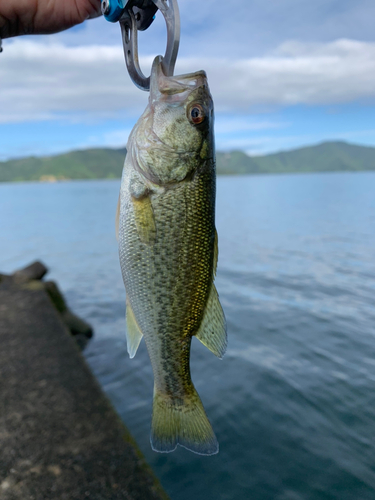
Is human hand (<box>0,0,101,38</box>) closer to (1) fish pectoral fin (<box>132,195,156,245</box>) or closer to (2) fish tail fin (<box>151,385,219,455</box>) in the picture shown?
(1) fish pectoral fin (<box>132,195,156,245</box>)

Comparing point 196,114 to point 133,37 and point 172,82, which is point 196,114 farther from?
point 133,37

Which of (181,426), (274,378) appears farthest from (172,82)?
(274,378)

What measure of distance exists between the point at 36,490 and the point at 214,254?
12.3ft

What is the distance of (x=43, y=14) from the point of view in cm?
312

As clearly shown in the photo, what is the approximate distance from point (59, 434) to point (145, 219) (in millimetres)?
4250

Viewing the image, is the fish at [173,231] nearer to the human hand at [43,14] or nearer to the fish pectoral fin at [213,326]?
the fish pectoral fin at [213,326]

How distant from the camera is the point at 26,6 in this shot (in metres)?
3.06

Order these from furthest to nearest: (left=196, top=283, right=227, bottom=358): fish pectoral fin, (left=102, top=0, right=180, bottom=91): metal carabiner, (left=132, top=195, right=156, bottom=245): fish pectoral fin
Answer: (left=196, top=283, right=227, bottom=358): fish pectoral fin, (left=132, top=195, right=156, bottom=245): fish pectoral fin, (left=102, top=0, right=180, bottom=91): metal carabiner

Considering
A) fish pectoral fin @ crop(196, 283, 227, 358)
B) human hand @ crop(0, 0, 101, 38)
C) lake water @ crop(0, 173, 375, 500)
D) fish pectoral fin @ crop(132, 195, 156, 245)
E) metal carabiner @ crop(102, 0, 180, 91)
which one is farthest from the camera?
lake water @ crop(0, 173, 375, 500)

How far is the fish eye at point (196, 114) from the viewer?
255cm

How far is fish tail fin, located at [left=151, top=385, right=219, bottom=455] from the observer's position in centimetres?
254

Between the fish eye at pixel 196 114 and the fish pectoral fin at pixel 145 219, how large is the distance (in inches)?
23.4

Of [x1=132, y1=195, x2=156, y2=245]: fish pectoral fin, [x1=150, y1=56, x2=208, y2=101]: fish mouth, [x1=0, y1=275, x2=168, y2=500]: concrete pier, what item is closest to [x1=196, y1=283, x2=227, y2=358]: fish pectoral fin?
[x1=132, y1=195, x2=156, y2=245]: fish pectoral fin

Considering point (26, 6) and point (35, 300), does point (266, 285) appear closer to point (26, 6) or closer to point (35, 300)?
point (35, 300)
